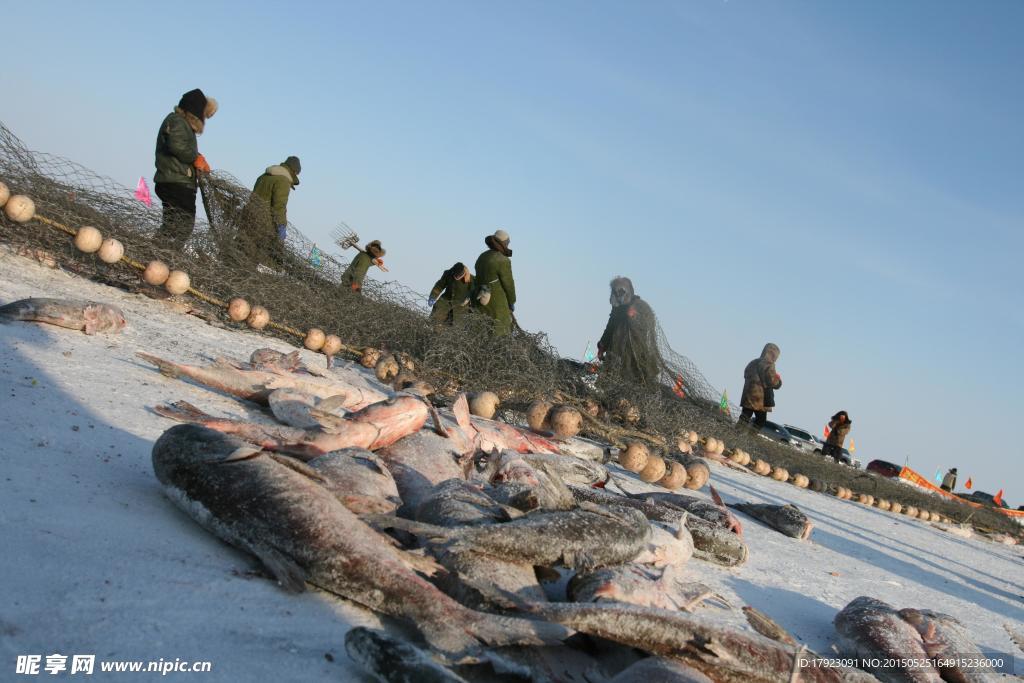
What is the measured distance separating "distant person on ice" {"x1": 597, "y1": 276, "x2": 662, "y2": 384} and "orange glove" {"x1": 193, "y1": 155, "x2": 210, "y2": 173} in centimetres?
630

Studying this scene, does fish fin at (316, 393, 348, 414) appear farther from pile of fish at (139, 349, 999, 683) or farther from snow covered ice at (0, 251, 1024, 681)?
snow covered ice at (0, 251, 1024, 681)

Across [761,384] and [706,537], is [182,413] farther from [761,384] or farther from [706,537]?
[761,384]

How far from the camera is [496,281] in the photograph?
36.9 feet

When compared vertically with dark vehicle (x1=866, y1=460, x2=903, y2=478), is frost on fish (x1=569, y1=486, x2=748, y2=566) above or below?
below

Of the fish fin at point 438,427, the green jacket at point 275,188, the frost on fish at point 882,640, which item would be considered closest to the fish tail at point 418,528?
the fish fin at point 438,427

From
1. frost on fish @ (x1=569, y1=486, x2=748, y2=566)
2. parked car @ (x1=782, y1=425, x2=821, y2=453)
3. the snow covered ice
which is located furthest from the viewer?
parked car @ (x1=782, y1=425, x2=821, y2=453)

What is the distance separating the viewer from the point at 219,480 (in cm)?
315

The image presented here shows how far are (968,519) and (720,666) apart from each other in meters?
16.4

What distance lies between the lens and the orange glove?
964 centimetres

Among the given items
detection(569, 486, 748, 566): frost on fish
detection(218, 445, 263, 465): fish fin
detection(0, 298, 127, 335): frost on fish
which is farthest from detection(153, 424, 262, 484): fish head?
detection(0, 298, 127, 335): frost on fish

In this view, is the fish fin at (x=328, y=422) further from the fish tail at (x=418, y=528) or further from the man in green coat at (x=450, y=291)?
the man in green coat at (x=450, y=291)

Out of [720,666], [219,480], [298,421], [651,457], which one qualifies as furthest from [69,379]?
[651,457]

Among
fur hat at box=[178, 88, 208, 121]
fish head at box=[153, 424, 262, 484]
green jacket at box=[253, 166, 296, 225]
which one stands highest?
fur hat at box=[178, 88, 208, 121]

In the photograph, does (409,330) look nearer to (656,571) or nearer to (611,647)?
(656,571)
